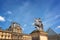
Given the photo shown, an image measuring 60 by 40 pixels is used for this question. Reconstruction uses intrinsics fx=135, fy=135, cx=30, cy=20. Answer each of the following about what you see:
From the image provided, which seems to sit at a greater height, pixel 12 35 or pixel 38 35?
pixel 12 35

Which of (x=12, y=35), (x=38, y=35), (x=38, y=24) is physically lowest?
(x=38, y=35)

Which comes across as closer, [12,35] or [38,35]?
[38,35]

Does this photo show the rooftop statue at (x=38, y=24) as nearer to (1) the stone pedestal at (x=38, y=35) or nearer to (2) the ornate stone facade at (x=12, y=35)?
(1) the stone pedestal at (x=38, y=35)

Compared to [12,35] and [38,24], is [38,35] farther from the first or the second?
[12,35]

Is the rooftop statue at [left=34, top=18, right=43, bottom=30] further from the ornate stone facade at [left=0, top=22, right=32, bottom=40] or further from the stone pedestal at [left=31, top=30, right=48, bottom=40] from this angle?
the ornate stone facade at [left=0, top=22, right=32, bottom=40]

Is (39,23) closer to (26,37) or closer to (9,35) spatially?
(26,37)

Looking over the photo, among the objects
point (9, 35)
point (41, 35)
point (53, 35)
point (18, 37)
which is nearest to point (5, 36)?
point (9, 35)

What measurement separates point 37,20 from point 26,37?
12.8 ft

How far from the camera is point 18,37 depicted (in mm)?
25391

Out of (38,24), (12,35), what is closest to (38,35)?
(38,24)

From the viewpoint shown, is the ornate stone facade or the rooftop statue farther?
the rooftop statue

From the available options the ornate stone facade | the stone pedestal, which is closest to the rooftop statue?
the stone pedestal

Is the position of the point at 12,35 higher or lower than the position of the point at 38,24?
lower

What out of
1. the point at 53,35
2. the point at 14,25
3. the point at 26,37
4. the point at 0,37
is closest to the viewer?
the point at 0,37
